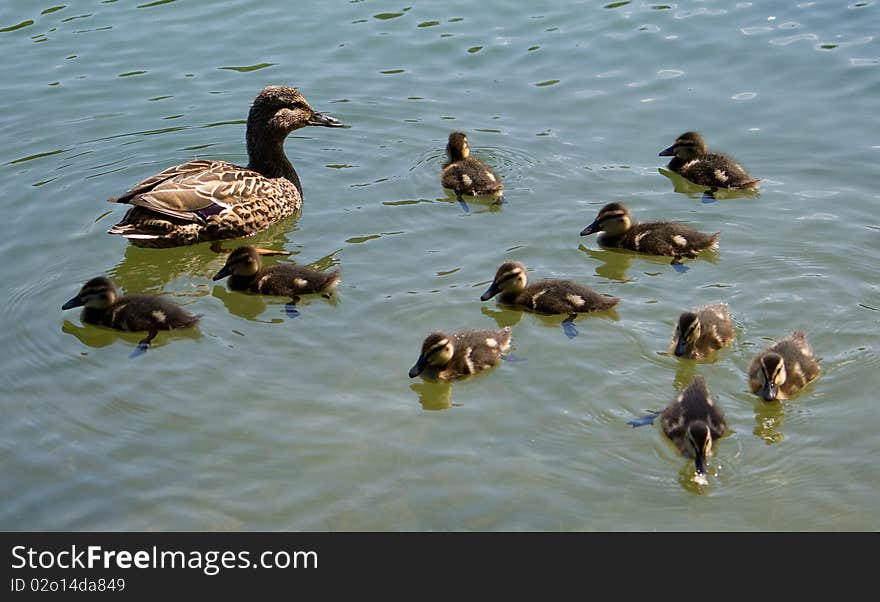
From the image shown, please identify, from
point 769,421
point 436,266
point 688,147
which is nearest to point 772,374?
point 769,421

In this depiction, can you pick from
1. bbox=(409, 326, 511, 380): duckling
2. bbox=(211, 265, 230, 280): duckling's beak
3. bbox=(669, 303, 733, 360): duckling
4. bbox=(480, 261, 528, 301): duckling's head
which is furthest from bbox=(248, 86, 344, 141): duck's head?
bbox=(669, 303, 733, 360): duckling

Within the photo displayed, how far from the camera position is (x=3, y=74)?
433 inches

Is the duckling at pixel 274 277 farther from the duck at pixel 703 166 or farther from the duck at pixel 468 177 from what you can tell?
the duck at pixel 703 166

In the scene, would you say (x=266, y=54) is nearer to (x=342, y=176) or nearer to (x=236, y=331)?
(x=342, y=176)

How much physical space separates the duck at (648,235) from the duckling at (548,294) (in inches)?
27.8

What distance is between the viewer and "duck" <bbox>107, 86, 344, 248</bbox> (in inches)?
324

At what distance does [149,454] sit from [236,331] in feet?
4.34

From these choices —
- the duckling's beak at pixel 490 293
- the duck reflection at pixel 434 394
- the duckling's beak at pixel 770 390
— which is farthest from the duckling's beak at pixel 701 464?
the duckling's beak at pixel 490 293

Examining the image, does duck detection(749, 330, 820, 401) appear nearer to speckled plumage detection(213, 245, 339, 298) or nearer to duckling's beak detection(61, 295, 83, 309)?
speckled plumage detection(213, 245, 339, 298)

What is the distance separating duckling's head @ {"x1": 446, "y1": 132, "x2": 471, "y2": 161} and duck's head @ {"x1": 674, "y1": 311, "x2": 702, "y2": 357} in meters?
2.92

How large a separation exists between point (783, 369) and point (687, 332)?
1.85ft

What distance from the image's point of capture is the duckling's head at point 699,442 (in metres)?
5.70
